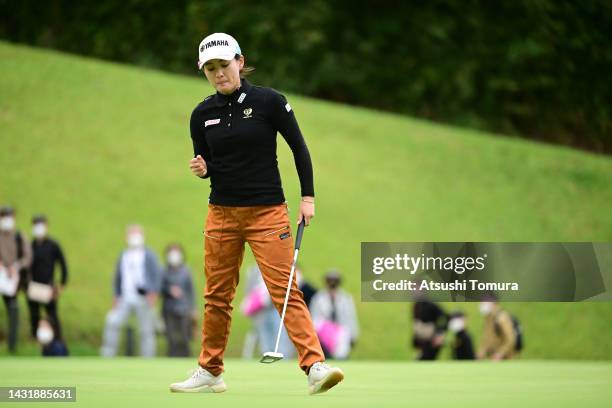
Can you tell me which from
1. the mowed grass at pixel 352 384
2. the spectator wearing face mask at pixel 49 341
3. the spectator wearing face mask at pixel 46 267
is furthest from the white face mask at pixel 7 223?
the mowed grass at pixel 352 384

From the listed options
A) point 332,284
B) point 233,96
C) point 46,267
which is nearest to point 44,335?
point 46,267

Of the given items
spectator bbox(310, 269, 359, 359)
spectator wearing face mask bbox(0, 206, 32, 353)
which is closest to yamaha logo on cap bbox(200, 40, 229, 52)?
spectator bbox(310, 269, 359, 359)

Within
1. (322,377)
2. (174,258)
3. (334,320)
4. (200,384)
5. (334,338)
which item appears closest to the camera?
(322,377)

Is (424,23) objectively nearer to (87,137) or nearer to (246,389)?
(87,137)

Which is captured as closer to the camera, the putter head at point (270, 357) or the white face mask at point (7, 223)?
the putter head at point (270, 357)

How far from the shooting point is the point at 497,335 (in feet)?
53.5

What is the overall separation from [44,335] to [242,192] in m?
10.3

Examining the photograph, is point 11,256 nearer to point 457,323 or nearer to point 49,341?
point 49,341

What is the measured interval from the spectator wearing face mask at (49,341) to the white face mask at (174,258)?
191 cm

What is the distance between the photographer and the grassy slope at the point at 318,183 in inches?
935

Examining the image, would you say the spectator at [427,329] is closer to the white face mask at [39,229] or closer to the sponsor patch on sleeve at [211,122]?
the white face mask at [39,229]

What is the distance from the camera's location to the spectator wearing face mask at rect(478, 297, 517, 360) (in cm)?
1603

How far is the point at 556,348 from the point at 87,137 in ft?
35.1

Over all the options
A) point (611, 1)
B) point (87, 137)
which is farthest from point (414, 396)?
point (611, 1)
